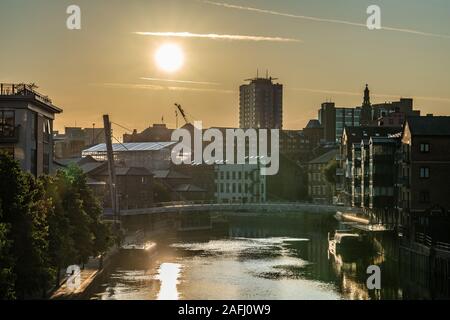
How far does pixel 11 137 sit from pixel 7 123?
1297 mm

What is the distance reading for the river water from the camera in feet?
227

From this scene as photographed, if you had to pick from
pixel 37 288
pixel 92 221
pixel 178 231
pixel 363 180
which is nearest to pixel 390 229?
pixel 363 180

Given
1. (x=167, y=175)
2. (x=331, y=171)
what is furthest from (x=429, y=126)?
(x=167, y=175)

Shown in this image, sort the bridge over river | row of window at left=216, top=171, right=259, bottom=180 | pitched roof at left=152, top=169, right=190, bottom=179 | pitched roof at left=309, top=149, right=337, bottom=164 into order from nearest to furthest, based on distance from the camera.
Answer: the bridge over river, pitched roof at left=152, top=169, right=190, bottom=179, pitched roof at left=309, top=149, right=337, bottom=164, row of window at left=216, top=171, right=259, bottom=180

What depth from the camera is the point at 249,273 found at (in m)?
82.8

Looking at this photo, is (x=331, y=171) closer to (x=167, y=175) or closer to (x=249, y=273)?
(x=167, y=175)

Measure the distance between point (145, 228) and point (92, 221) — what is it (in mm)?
55029

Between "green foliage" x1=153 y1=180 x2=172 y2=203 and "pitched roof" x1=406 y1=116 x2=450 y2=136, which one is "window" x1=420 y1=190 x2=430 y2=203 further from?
"green foliage" x1=153 y1=180 x2=172 y2=203

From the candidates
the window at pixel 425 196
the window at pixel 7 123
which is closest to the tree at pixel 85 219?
the window at pixel 7 123

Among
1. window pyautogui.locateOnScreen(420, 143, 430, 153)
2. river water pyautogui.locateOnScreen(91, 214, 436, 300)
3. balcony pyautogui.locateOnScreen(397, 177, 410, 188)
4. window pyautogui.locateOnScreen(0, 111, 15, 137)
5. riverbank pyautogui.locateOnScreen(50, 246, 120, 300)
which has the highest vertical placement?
window pyautogui.locateOnScreen(0, 111, 15, 137)

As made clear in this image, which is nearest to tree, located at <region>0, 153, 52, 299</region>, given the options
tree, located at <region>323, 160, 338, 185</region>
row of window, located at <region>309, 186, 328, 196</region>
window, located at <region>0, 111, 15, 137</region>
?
window, located at <region>0, 111, 15, 137</region>

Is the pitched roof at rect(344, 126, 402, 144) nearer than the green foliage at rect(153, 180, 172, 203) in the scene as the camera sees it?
Yes

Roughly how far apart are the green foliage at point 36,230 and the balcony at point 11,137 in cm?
608
